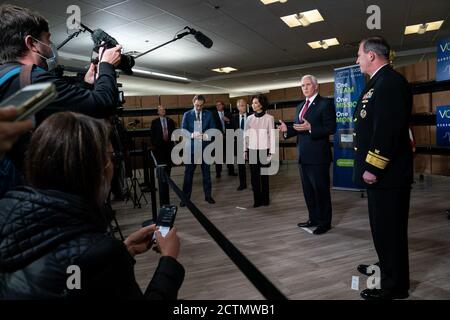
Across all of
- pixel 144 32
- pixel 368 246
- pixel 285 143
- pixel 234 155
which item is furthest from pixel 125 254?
pixel 285 143

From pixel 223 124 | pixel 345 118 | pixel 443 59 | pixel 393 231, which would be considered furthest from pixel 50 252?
pixel 223 124

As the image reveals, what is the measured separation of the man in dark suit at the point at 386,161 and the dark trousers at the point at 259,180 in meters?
2.19

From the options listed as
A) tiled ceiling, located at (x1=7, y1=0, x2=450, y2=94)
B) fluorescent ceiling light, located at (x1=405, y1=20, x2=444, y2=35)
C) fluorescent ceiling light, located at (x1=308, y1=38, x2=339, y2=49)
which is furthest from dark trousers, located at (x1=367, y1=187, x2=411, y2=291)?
fluorescent ceiling light, located at (x1=308, y1=38, x2=339, y2=49)

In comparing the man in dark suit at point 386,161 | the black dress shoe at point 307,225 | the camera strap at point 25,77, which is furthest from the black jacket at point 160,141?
the camera strap at point 25,77

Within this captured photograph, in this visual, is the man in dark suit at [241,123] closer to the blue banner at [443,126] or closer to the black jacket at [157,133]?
the black jacket at [157,133]

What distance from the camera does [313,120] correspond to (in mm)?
3033

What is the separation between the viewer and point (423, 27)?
21.5ft

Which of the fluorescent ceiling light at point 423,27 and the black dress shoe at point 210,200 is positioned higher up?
the fluorescent ceiling light at point 423,27

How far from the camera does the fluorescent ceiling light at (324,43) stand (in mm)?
7412

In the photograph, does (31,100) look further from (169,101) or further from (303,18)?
(169,101)

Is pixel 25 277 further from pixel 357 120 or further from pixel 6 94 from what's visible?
pixel 357 120

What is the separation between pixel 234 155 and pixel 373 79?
5428mm

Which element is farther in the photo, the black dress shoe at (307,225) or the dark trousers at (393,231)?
the black dress shoe at (307,225)

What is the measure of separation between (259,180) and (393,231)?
2470 mm
